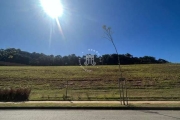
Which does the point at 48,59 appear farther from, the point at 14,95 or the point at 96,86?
the point at 14,95

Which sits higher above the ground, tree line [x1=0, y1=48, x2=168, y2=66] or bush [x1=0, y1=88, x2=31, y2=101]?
tree line [x1=0, y1=48, x2=168, y2=66]

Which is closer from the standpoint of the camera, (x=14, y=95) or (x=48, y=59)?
(x=14, y=95)

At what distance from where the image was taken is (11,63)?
78.8 m

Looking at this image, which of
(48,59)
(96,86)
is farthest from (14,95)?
(48,59)

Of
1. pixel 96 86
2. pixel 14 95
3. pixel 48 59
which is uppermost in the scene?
pixel 48 59

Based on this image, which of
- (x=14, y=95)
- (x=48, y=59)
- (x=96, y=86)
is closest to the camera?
(x=14, y=95)

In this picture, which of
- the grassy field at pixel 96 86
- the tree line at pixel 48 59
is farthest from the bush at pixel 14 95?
the tree line at pixel 48 59

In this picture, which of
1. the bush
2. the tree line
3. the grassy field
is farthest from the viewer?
the tree line

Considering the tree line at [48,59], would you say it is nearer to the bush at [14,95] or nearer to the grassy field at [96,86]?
the grassy field at [96,86]

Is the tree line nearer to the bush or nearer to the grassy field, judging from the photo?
the grassy field

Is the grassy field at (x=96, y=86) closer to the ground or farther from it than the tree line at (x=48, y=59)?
closer to the ground

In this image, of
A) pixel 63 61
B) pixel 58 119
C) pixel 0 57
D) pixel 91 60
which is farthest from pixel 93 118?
pixel 0 57

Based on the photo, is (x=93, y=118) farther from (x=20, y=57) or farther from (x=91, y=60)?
(x=20, y=57)

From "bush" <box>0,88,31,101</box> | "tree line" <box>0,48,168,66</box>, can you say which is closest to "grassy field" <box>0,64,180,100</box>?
"bush" <box>0,88,31,101</box>
